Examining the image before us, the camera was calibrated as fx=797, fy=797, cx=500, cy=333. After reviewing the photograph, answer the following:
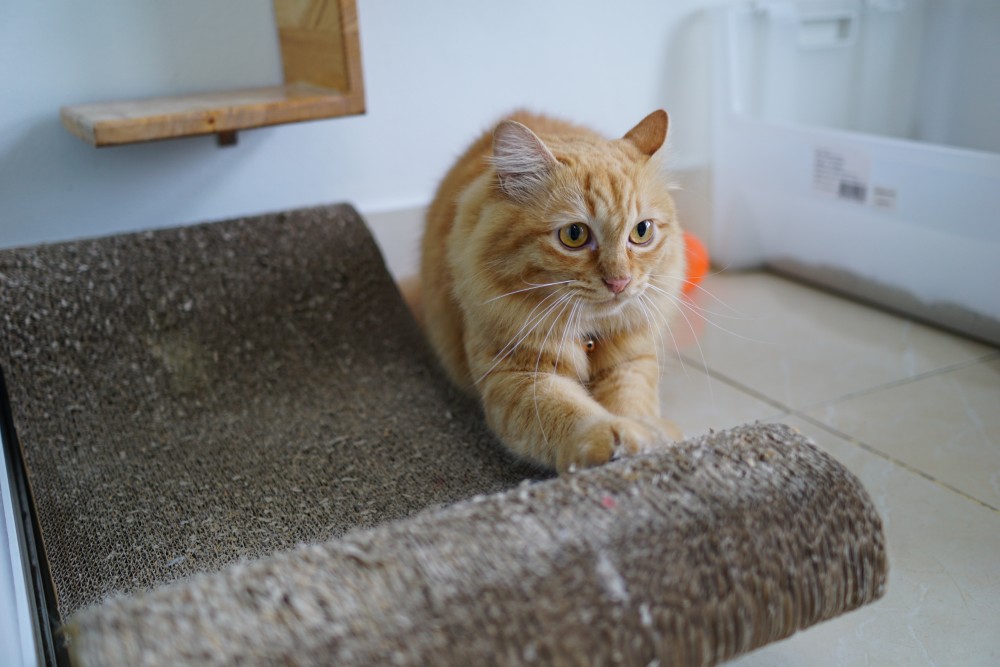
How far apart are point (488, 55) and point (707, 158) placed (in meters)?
0.81

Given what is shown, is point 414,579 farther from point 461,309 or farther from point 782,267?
point 782,267

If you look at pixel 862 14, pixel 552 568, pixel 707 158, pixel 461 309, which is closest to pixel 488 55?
pixel 707 158

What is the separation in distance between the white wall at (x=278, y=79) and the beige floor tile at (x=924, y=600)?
1.37m

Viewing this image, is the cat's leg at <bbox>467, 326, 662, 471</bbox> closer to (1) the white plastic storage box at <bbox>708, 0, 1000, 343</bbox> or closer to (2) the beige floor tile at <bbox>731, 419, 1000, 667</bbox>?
(2) the beige floor tile at <bbox>731, 419, 1000, 667</bbox>

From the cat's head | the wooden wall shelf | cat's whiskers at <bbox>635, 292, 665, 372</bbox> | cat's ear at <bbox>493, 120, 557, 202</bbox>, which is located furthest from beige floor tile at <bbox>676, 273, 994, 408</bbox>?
the wooden wall shelf

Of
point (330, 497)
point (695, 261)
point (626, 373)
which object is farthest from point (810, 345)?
point (330, 497)

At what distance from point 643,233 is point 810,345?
37.6 inches

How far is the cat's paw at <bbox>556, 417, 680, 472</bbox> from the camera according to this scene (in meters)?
1.03

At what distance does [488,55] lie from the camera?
7.01 ft

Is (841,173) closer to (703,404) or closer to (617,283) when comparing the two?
(703,404)

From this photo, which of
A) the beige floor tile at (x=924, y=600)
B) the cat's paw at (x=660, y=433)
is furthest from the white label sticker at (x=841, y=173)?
the cat's paw at (x=660, y=433)

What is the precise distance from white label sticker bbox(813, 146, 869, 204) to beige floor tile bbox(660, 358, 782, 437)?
688mm

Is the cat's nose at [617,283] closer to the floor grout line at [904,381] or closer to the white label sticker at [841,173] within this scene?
the floor grout line at [904,381]

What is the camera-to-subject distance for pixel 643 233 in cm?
123
